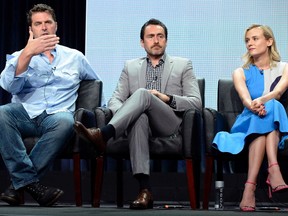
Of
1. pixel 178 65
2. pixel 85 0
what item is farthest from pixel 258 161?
pixel 85 0

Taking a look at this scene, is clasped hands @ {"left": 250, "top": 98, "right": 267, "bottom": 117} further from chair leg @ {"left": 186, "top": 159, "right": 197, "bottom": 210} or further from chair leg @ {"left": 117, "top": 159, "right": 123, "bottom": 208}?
chair leg @ {"left": 117, "top": 159, "right": 123, "bottom": 208}

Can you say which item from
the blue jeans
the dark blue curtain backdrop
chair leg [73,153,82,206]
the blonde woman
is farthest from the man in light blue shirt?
the dark blue curtain backdrop

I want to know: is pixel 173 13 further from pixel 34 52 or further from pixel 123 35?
pixel 34 52

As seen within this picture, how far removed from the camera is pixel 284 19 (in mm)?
5211

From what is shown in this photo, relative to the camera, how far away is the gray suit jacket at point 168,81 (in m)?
4.14

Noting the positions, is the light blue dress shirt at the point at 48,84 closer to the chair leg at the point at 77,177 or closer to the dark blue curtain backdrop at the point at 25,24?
the chair leg at the point at 77,177

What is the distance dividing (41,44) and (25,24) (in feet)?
6.10

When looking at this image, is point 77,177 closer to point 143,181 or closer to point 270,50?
point 143,181

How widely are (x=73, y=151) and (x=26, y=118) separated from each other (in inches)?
13.9

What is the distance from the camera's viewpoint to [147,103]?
3736mm

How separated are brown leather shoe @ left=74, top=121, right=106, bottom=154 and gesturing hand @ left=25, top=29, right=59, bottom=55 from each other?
677 mm

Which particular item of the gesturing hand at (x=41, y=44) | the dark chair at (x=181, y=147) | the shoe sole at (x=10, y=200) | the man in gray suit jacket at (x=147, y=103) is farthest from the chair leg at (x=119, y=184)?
the gesturing hand at (x=41, y=44)

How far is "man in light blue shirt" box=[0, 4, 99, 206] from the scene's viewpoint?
372 centimetres

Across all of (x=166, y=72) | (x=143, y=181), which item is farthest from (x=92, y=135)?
(x=166, y=72)
